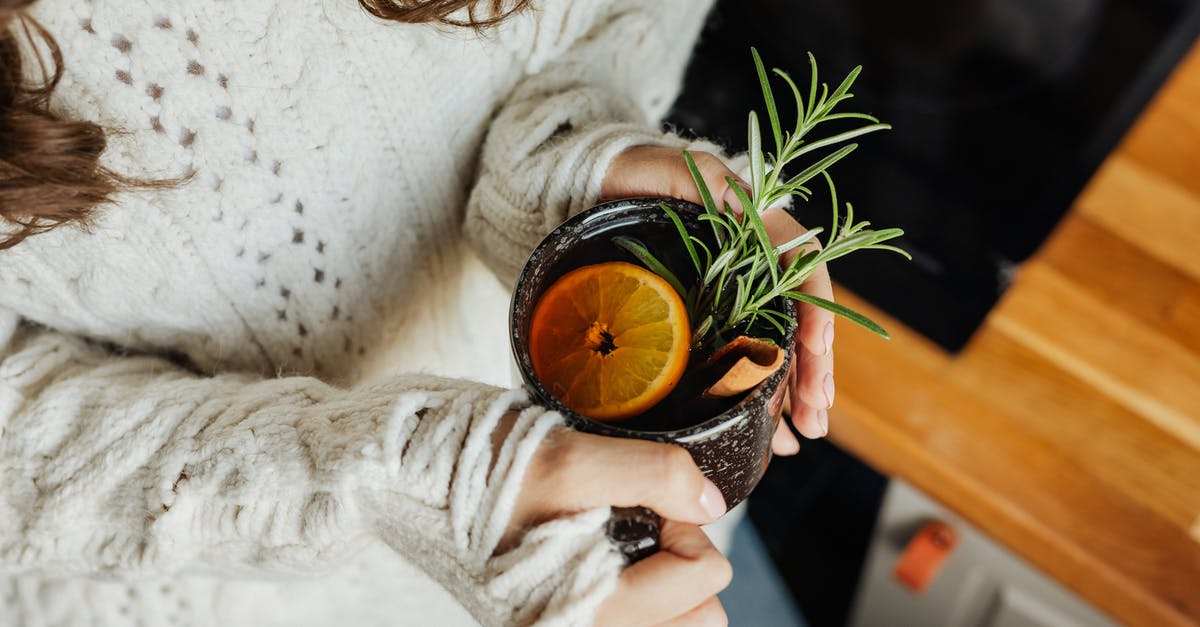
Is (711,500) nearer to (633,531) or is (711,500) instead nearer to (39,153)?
(633,531)

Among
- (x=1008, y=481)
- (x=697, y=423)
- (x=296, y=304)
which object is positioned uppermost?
(x=697, y=423)

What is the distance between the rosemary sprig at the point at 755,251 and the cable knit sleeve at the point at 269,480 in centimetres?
11

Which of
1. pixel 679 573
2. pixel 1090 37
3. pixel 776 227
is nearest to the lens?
pixel 679 573

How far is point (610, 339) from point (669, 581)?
111 millimetres

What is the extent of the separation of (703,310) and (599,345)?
6 cm

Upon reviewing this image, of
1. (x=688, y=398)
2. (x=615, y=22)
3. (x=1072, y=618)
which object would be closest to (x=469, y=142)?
(x=615, y=22)

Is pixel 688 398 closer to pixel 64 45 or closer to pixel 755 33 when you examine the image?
pixel 64 45

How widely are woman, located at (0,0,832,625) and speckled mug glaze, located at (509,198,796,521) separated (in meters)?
0.01

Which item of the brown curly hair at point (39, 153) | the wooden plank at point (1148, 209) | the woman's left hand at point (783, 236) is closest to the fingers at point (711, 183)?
the woman's left hand at point (783, 236)

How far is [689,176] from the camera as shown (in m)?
0.47

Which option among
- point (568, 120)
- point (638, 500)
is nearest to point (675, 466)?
point (638, 500)

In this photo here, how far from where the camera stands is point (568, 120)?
0.56 metres

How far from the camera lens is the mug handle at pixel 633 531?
1.25 feet

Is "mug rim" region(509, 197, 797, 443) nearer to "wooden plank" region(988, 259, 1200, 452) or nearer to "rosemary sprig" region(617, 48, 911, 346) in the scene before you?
"rosemary sprig" region(617, 48, 911, 346)
